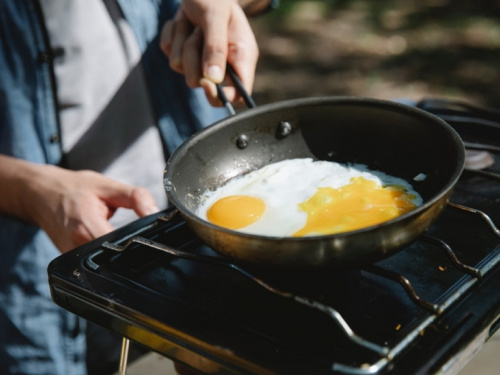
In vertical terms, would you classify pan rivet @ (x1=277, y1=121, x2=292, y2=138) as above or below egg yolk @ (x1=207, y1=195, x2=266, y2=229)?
above

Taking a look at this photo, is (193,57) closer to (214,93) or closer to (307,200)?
(214,93)

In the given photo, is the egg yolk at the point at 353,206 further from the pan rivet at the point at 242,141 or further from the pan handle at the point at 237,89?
the pan handle at the point at 237,89

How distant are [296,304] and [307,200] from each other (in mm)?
266

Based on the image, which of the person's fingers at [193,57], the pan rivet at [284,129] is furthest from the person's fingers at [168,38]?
the pan rivet at [284,129]

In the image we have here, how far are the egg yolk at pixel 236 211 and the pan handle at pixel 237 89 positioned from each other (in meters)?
0.32

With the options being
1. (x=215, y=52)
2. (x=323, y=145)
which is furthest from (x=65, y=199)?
(x=323, y=145)

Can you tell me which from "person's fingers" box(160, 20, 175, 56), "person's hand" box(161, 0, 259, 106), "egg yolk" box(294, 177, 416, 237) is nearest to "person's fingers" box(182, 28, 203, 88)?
"person's hand" box(161, 0, 259, 106)

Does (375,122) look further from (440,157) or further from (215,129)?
(215,129)

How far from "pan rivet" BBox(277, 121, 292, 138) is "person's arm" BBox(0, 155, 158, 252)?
390 mm

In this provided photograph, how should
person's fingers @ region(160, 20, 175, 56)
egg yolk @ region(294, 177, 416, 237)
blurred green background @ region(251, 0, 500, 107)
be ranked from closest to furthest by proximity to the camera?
egg yolk @ region(294, 177, 416, 237) → person's fingers @ region(160, 20, 175, 56) → blurred green background @ region(251, 0, 500, 107)

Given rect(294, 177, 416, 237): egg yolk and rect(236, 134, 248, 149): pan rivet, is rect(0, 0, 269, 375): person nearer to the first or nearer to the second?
rect(236, 134, 248, 149): pan rivet

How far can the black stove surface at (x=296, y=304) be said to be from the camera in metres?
0.96

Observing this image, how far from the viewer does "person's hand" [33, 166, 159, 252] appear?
1560mm

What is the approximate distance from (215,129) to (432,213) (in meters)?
0.59
